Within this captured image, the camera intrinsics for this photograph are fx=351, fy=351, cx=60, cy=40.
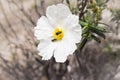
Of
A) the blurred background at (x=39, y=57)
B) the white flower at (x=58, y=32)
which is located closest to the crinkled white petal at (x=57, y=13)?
the white flower at (x=58, y=32)

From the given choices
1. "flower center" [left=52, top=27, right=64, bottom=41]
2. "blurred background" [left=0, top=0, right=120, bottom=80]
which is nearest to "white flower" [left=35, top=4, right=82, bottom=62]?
"flower center" [left=52, top=27, right=64, bottom=41]

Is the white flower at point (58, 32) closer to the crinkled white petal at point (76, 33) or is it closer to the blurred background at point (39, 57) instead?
the crinkled white petal at point (76, 33)

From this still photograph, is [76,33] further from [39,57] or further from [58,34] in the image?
[39,57]

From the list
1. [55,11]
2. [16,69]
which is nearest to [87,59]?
[16,69]

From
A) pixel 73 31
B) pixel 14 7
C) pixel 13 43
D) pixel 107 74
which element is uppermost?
pixel 73 31

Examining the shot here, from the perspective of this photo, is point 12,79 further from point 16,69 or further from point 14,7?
point 14,7

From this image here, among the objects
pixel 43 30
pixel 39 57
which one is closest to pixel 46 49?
pixel 43 30
